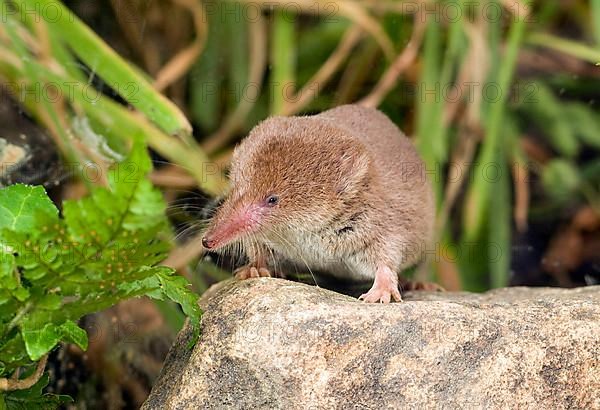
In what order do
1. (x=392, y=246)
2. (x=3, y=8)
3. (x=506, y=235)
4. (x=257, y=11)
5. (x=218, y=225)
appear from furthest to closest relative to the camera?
(x=257, y=11)
(x=506, y=235)
(x=3, y=8)
(x=392, y=246)
(x=218, y=225)

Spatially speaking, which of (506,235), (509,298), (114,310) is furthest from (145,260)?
(506,235)

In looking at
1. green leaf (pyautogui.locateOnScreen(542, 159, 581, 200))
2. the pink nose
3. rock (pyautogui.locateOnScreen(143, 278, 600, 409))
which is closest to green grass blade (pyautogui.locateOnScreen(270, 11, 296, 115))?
green leaf (pyautogui.locateOnScreen(542, 159, 581, 200))

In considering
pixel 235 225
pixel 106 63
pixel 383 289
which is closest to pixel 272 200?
pixel 235 225

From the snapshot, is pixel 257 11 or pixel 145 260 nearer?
pixel 145 260

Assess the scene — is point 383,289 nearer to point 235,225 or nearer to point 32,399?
point 235,225

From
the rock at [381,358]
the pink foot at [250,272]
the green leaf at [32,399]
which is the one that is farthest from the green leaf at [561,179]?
the green leaf at [32,399]

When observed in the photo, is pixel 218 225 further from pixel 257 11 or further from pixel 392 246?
pixel 257 11

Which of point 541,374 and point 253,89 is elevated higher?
point 541,374
